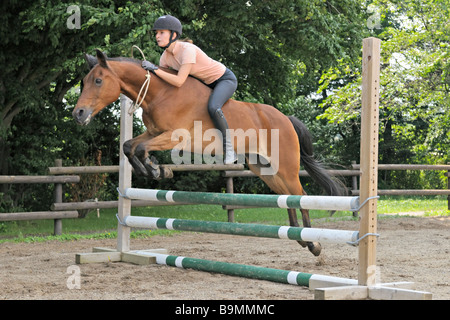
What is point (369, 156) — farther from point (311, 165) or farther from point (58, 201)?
point (58, 201)

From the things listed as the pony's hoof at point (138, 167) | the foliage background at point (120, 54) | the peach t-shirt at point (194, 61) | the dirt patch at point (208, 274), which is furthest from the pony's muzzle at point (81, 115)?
the foliage background at point (120, 54)

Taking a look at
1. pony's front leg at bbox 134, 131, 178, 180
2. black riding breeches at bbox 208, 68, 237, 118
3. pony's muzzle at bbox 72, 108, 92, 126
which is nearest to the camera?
pony's muzzle at bbox 72, 108, 92, 126

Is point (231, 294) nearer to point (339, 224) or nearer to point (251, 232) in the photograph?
point (251, 232)

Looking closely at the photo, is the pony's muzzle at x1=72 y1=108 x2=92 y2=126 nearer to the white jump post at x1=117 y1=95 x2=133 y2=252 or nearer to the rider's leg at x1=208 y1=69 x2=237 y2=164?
the rider's leg at x1=208 y1=69 x2=237 y2=164

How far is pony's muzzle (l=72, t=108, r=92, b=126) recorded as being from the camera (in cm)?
458

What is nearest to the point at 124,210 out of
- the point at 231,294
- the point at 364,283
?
the point at 231,294

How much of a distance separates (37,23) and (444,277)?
638 cm

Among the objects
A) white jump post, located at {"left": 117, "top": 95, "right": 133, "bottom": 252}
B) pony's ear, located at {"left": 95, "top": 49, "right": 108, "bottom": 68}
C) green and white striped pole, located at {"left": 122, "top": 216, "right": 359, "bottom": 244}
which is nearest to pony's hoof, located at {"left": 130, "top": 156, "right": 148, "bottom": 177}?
green and white striped pole, located at {"left": 122, "top": 216, "right": 359, "bottom": 244}

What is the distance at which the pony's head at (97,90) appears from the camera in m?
4.62

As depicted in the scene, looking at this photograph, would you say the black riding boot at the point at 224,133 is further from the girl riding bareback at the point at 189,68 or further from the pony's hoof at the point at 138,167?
the pony's hoof at the point at 138,167

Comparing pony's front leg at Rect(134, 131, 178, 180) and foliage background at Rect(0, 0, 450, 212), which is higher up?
foliage background at Rect(0, 0, 450, 212)

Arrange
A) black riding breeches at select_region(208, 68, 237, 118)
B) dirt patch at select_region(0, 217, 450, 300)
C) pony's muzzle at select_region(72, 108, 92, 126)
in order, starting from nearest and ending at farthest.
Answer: dirt patch at select_region(0, 217, 450, 300), pony's muzzle at select_region(72, 108, 92, 126), black riding breeches at select_region(208, 68, 237, 118)

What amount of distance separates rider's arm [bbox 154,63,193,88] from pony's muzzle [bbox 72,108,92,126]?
69 cm
